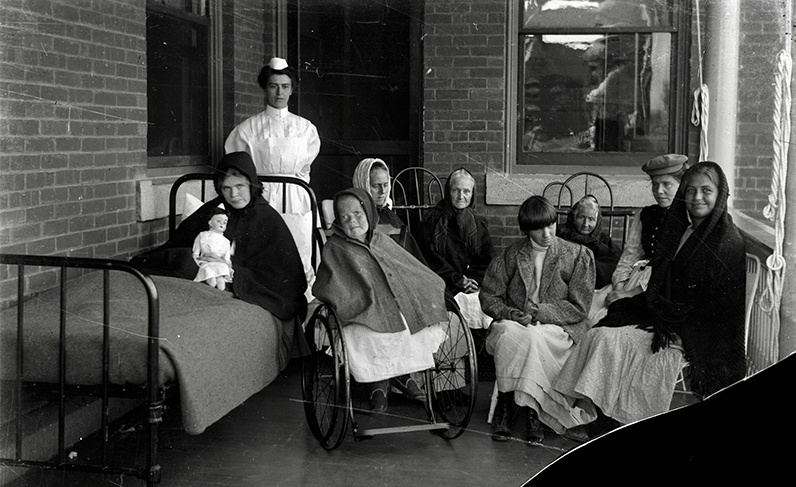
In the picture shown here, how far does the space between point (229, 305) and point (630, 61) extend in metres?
1.88

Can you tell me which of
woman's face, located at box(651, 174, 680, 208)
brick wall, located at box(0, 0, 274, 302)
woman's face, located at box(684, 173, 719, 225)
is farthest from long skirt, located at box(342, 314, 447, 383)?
woman's face, located at box(684, 173, 719, 225)

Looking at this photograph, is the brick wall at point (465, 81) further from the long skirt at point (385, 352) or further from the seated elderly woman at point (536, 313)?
the long skirt at point (385, 352)

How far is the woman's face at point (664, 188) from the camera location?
1657mm

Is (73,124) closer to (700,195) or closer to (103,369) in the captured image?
(103,369)

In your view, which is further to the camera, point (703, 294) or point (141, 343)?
point (141, 343)

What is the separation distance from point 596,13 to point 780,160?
153 centimetres

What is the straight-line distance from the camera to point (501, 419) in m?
2.44

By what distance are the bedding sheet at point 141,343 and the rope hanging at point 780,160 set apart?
4.45 ft

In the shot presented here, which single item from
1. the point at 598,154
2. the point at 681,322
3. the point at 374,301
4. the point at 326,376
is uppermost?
the point at 598,154

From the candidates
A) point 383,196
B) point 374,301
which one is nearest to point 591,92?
point 383,196

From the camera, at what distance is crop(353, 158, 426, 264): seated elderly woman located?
228cm

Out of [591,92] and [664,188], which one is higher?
[591,92]

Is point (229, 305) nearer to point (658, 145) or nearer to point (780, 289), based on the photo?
point (658, 145)

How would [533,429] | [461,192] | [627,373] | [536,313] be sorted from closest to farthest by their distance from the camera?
[627,373] < [533,429] < [536,313] < [461,192]
